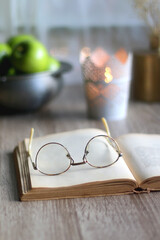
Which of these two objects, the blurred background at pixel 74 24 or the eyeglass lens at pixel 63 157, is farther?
the blurred background at pixel 74 24

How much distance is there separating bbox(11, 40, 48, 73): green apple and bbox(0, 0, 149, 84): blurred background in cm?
47

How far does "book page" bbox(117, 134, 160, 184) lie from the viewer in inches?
30.9

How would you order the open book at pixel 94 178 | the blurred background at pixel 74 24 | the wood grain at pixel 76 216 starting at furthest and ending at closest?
the blurred background at pixel 74 24 < the open book at pixel 94 178 < the wood grain at pixel 76 216

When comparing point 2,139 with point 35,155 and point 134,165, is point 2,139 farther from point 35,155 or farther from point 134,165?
point 134,165

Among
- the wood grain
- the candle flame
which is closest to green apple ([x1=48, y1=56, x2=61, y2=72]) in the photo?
the candle flame

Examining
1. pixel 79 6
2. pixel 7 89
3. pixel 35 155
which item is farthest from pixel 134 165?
pixel 79 6

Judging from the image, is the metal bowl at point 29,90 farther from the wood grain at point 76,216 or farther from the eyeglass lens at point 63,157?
the eyeglass lens at point 63,157

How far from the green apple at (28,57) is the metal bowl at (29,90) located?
0.02 meters

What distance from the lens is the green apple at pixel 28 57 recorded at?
122cm

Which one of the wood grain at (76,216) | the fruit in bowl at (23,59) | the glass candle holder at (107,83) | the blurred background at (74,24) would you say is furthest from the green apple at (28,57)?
the blurred background at (74,24)

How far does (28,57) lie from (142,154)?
0.52 meters

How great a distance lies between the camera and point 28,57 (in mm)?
1219

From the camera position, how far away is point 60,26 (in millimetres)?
1719

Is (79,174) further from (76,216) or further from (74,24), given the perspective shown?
(74,24)
